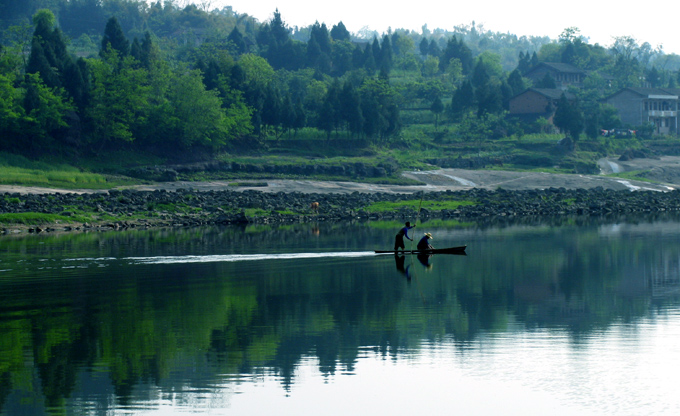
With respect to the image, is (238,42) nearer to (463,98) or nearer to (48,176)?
(463,98)

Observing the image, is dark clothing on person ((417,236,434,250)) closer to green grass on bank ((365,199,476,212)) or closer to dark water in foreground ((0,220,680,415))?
dark water in foreground ((0,220,680,415))

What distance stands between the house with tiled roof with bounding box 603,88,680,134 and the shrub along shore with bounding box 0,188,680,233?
5352cm

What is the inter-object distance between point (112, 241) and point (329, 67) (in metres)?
112

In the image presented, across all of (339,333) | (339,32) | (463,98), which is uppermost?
(339,32)

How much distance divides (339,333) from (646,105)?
126 meters

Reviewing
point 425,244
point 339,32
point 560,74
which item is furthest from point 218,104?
point 339,32

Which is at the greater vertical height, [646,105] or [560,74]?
[560,74]

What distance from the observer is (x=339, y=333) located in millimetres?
21734

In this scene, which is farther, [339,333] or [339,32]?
[339,32]

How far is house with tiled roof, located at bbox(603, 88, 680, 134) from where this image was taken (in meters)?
135

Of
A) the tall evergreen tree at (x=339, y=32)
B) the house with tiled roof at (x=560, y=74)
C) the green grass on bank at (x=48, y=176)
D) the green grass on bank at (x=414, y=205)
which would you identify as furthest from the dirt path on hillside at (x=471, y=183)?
the tall evergreen tree at (x=339, y=32)

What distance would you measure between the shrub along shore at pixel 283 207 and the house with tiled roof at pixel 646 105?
176ft

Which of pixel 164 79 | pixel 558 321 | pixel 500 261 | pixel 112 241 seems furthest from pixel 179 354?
pixel 164 79

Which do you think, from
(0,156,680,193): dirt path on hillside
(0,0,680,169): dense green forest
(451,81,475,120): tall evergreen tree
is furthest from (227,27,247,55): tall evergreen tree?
(0,156,680,193): dirt path on hillside
